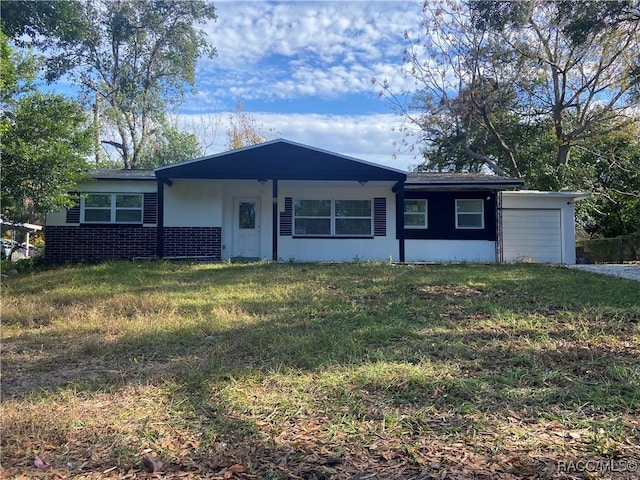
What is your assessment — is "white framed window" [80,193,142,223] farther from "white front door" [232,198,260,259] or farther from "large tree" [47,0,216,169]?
"large tree" [47,0,216,169]

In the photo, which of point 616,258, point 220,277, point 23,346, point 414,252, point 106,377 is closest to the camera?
point 106,377

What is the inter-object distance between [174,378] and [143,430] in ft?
2.83

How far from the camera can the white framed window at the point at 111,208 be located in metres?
14.5

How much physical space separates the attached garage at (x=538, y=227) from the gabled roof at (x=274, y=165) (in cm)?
522

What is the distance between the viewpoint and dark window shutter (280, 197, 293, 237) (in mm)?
15266

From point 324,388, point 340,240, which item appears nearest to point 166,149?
point 340,240

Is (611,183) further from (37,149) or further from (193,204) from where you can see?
(37,149)

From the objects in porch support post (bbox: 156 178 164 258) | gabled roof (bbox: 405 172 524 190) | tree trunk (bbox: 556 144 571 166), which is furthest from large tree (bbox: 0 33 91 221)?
tree trunk (bbox: 556 144 571 166)

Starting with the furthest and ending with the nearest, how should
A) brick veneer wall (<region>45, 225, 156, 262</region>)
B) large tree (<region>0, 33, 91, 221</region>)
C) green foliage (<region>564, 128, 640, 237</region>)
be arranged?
green foliage (<region>564, 128, 640, 237</region>) < brick veneer wall (<region>45, 225, 156, 262</region>) < large tree (<region>0, 33, 91, 221</region>)

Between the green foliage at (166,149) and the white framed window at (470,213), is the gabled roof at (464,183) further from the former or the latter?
the green foliage at (166,149)

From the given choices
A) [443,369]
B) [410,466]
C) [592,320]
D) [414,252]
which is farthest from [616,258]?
[410,466]

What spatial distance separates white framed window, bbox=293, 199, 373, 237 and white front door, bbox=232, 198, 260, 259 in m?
1.31

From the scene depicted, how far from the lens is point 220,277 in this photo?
9.79 metres

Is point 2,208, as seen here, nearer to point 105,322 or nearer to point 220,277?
point 220,277
